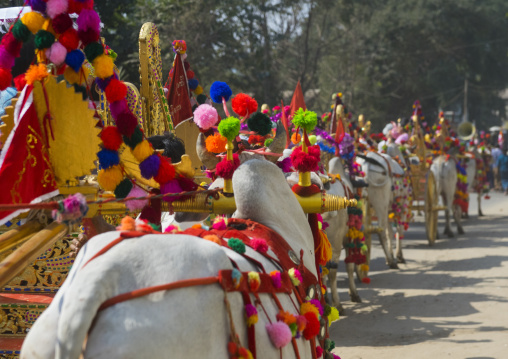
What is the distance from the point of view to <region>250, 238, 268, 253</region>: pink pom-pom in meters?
3.54

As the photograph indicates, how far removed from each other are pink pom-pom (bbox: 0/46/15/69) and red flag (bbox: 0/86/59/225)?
0.78 ft

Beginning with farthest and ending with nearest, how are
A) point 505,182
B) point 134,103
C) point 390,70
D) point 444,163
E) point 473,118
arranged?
point 473,118
point 390,70
point 505,182
point 444,163
point 134,103

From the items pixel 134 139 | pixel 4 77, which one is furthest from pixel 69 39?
pixel 134 139

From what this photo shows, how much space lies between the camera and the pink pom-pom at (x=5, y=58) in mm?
3789

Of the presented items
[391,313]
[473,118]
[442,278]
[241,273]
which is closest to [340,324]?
[391,313]

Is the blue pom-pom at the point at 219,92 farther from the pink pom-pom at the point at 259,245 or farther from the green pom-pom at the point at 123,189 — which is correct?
the pink pom-pom at the point at 259,245

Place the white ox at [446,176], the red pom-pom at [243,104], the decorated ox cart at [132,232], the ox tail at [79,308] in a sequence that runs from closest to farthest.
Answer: the ox tail at [79,308] → the decorated ox cart at [132,232] → the red pom-pom at [243,104] → the white ox at [446,176]

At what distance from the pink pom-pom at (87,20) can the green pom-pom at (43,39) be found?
0.18m

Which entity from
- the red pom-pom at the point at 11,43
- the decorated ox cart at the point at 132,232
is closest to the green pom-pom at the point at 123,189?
the decorated ox cart at the point at 132,232

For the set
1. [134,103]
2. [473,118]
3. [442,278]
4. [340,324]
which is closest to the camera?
[134,103]

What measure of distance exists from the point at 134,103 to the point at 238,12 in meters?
12.0

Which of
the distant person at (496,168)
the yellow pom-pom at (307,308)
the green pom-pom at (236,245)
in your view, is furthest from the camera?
the distant person at (496,168)

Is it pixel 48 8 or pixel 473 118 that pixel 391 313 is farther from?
pixel 473 118

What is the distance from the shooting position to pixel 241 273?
2.99 meters
